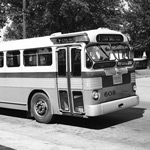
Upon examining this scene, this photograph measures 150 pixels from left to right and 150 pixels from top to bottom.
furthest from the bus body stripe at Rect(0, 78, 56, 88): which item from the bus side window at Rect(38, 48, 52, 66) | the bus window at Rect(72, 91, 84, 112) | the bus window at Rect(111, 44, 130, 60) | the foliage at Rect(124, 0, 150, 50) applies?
the foliage at Rect(124, 0, 150, 50)

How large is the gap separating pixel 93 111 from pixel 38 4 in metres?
19.4

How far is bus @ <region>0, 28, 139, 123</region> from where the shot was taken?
25.4ft

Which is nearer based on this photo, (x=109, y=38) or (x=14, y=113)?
(x=109, y=38)

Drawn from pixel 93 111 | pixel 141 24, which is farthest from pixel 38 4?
pixel 93 111

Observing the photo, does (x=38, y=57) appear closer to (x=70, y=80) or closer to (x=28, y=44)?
(x=28, y=44)

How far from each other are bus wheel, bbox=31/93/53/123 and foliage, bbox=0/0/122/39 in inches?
614

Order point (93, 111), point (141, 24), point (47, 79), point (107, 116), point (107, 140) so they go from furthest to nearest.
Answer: point (141, 24) → point (107, 116) → point (47, 79) → point (93, 111) → point (107, 140)

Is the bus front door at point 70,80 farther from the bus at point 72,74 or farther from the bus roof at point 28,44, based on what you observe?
the bus roof at point 28,44

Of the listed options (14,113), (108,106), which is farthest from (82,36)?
(14,113)

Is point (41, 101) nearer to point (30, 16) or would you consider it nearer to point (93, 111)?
point (93, 111)

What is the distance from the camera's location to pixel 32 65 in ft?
29.8

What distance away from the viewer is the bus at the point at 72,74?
305 inches

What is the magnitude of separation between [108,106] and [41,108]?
2143mm

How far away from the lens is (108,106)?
791 cm
